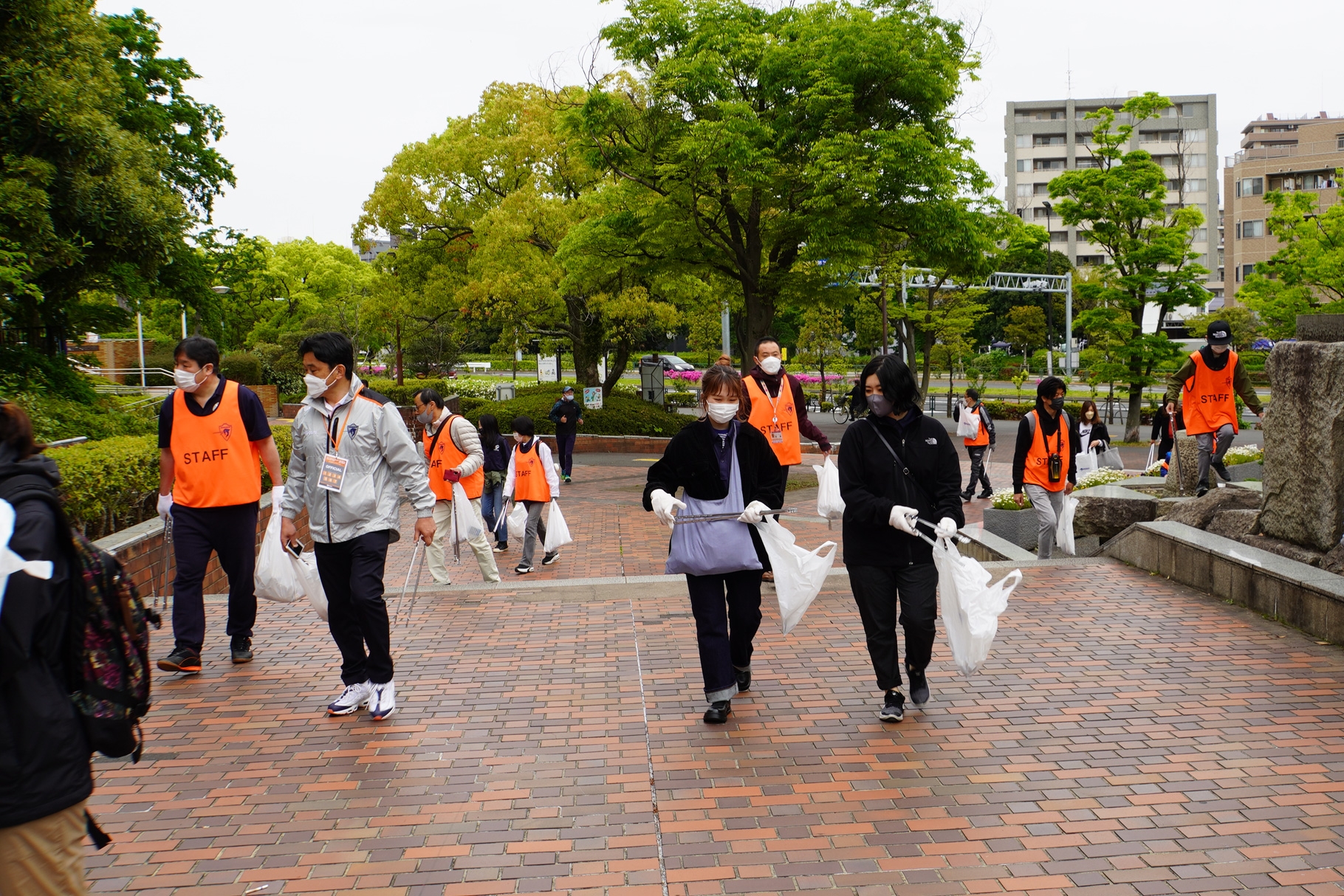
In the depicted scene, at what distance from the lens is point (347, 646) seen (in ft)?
18.6

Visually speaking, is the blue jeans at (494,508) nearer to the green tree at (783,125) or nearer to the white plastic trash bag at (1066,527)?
the white plastic trash bag at (1066,527)

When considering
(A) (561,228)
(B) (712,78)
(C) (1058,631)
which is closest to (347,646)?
(C) (1058,631)

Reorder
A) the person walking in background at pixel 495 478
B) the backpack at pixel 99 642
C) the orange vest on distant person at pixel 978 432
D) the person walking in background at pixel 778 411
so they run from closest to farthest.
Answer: the backpack at pixel 99 642 → the person walking in background at pixel 778 411 → the person walking in background at pixel 495 478 → the orange vest on distant person at pixel 978 432

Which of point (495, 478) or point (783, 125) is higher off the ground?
point (783, 125)

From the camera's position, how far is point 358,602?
5.48 metres

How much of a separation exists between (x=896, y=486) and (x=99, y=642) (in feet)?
11.6

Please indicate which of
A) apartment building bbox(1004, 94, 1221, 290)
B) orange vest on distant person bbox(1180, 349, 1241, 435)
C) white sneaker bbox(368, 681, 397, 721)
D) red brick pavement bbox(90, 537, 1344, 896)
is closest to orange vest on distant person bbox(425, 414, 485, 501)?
red brick pavement bbox(90, 537, 1344, 896)

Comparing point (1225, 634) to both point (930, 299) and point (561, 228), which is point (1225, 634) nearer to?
point (561, 228)

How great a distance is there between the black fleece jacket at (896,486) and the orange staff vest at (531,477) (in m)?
5.57

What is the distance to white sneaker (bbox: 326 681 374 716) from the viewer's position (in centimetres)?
563

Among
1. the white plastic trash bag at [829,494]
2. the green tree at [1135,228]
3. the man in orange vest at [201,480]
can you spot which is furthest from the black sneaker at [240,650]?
the green tree at [1135,228]

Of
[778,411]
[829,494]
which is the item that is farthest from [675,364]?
[829,494]

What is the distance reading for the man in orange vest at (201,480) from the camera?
245 inches

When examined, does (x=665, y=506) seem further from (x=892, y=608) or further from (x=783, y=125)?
(x=783, y=125)
